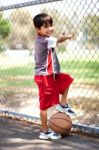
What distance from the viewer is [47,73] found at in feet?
21.8

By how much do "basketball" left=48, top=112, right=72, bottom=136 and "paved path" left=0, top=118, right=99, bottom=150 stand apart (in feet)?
0.38

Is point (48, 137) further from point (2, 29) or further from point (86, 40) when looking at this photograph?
point (2, 29)

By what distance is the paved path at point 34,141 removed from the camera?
630cm

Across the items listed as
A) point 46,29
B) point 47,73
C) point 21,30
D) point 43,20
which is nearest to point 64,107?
point 47,73

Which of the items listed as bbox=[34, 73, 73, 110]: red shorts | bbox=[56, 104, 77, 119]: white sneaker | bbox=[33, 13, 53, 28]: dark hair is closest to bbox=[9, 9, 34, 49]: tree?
bbox=[33, 13, 53, 28]: dark hair

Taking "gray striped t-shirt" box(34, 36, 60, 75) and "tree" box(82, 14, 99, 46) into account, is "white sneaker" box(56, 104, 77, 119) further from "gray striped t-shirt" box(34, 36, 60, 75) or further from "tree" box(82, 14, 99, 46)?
"tree" box(82, 14, 99, 46)

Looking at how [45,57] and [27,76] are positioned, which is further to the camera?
[27,76]

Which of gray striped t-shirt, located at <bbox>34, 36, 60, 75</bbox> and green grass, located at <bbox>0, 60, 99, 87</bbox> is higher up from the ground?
gray striped t-shirt, located at <bbox>34, 36, 60, 75</bbox>

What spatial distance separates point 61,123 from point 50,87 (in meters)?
0.49

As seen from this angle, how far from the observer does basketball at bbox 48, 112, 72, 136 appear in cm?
664

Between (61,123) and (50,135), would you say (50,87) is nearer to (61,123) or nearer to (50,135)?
(61,123)

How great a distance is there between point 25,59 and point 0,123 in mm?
2934

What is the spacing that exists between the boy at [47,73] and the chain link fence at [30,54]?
1.67ft

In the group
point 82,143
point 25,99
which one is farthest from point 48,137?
point 25,99
